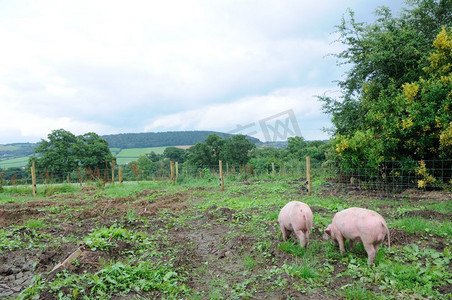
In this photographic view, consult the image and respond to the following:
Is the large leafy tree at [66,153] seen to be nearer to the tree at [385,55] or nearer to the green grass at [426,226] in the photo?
the tree at [385,55]

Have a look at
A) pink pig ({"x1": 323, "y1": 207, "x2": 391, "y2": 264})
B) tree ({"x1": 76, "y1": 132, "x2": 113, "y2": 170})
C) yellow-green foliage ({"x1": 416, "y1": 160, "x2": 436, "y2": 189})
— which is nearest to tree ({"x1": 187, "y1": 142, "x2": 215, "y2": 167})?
tree ({"x1": 76, "y1": 132, "x2": 113, "y2": 170})

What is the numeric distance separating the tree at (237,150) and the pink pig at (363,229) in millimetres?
32019

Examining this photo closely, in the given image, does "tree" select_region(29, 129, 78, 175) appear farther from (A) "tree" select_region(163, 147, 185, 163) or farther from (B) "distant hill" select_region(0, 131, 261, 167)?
(A) "tree" select_region(163, 147, 185, 163)

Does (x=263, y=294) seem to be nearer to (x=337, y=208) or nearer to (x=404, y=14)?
(x=337, y=208)

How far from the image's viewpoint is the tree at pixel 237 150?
3650cm

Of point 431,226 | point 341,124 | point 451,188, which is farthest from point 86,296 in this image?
point 341,124

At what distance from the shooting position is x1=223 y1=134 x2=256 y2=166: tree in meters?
36.5

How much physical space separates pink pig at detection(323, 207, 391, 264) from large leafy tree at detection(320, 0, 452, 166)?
5.67 m

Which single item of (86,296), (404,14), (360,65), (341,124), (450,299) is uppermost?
(404,14)

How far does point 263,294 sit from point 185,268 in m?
1.29

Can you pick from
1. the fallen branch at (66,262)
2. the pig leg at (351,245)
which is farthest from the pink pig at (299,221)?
the fallen branch at (66,262)

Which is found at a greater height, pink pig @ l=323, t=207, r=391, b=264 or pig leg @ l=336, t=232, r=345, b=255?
pink pig @ l=323, t=207, r=391, b=264

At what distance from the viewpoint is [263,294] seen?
3.27 m

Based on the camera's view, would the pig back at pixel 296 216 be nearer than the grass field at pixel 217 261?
No
